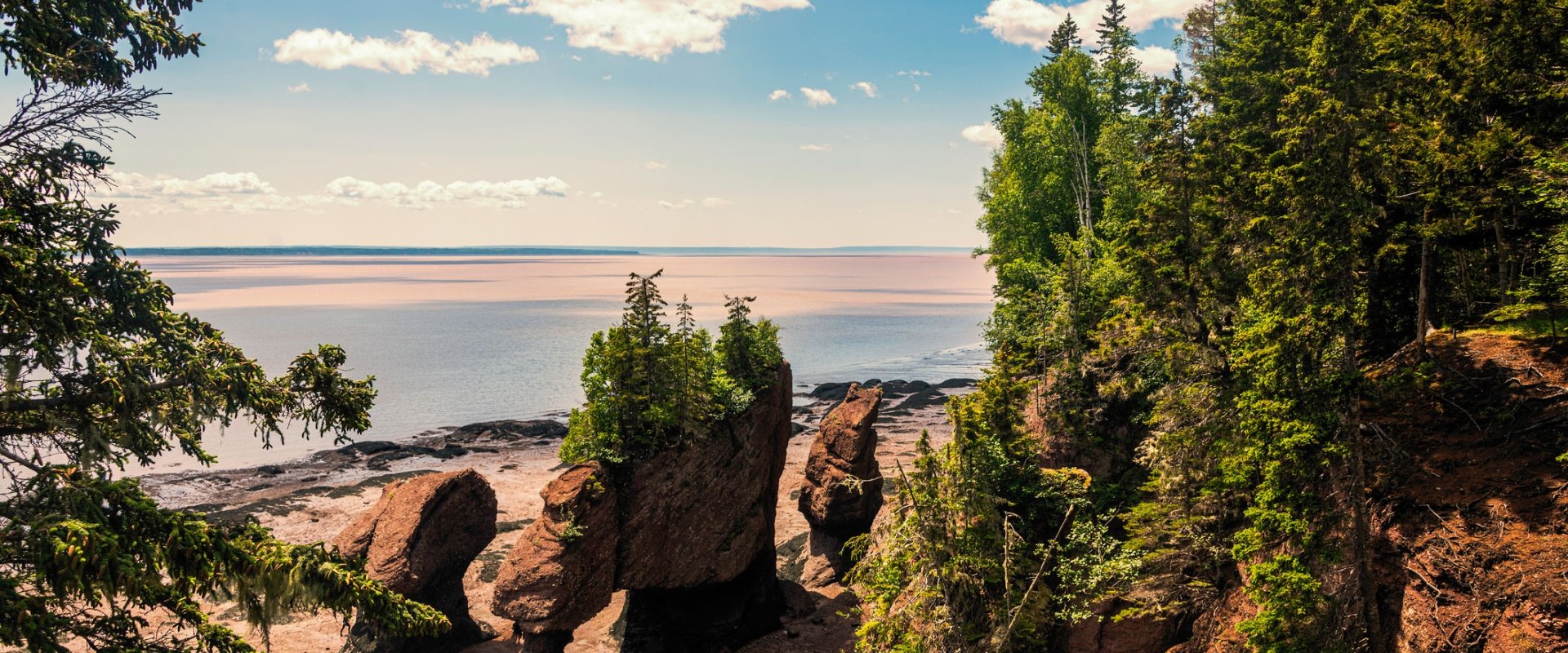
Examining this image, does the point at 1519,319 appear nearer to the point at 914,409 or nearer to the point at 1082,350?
the point at 1082,350

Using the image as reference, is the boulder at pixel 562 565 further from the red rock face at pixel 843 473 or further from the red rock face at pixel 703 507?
the red rock face at pixel 843 473

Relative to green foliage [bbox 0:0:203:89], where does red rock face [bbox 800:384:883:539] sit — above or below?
below

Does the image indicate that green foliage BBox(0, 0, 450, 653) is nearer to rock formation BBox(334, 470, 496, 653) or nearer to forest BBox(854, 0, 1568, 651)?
forest BBox(854, 0, 1568, 651)

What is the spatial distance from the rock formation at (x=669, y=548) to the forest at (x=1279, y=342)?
6960 millimetres

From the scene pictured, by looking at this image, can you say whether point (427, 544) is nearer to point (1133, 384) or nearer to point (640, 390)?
point (640, 390)

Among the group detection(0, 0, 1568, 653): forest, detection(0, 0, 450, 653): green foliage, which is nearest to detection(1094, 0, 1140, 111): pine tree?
detection(0, 0, 1568, 653): forest

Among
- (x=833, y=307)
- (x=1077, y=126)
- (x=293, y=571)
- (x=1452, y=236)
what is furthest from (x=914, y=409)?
(x=833, y=307)

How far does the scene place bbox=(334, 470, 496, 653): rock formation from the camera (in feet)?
82.0

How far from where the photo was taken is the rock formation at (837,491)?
32.7m

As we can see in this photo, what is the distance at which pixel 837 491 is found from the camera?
32.5 meters

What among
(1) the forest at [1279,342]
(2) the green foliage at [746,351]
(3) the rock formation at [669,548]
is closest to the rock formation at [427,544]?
(3) the rock formation at [669,548]

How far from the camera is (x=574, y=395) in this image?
7612 cm

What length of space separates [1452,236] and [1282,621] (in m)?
9.15

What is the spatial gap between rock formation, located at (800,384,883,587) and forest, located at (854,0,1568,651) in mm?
→ 8680
